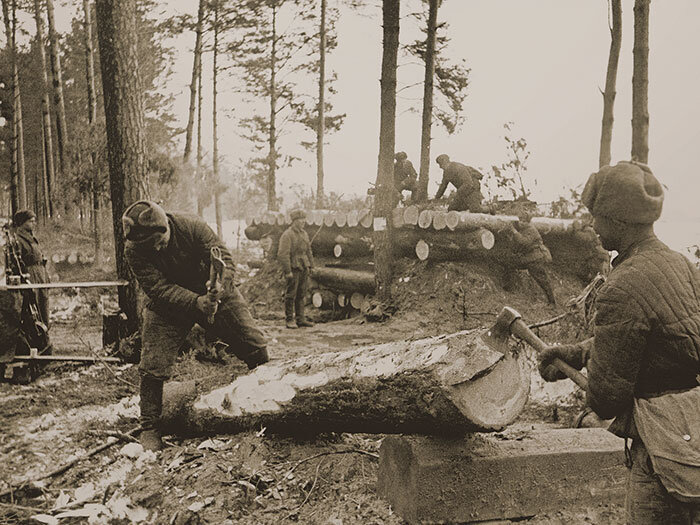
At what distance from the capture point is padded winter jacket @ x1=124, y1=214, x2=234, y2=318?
459cm

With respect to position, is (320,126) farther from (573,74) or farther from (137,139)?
(137,139)

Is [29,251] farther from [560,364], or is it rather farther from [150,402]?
[560,364]

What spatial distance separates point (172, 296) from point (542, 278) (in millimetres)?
7660

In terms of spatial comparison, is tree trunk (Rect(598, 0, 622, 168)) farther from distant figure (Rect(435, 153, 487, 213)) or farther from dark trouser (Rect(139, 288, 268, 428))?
dark trouser (Rect(139, 288, 268, 428))

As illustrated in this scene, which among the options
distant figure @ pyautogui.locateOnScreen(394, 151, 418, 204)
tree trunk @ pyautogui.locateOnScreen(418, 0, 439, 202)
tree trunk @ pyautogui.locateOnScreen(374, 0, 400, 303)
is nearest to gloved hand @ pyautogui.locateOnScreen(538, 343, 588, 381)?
tree trunk @ pyautogui.locateOnScreen(374, 0, 400, 303)

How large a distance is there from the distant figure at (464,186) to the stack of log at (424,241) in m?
0.40

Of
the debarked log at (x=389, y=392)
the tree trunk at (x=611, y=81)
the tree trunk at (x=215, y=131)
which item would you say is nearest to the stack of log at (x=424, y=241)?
the tree trunk at (x=611, y=81)

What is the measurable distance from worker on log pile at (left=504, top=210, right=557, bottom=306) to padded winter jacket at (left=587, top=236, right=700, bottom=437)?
817 cm

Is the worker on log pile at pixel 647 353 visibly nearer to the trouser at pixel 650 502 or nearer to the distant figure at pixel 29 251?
the trouser at pixel 650 502

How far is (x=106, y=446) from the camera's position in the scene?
4527 millimetres

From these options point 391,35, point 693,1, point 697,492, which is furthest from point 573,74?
point 697,492

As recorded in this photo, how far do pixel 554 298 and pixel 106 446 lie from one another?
325 inches

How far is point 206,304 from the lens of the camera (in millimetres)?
4508

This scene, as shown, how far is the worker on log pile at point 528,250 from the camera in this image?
33.6ft
